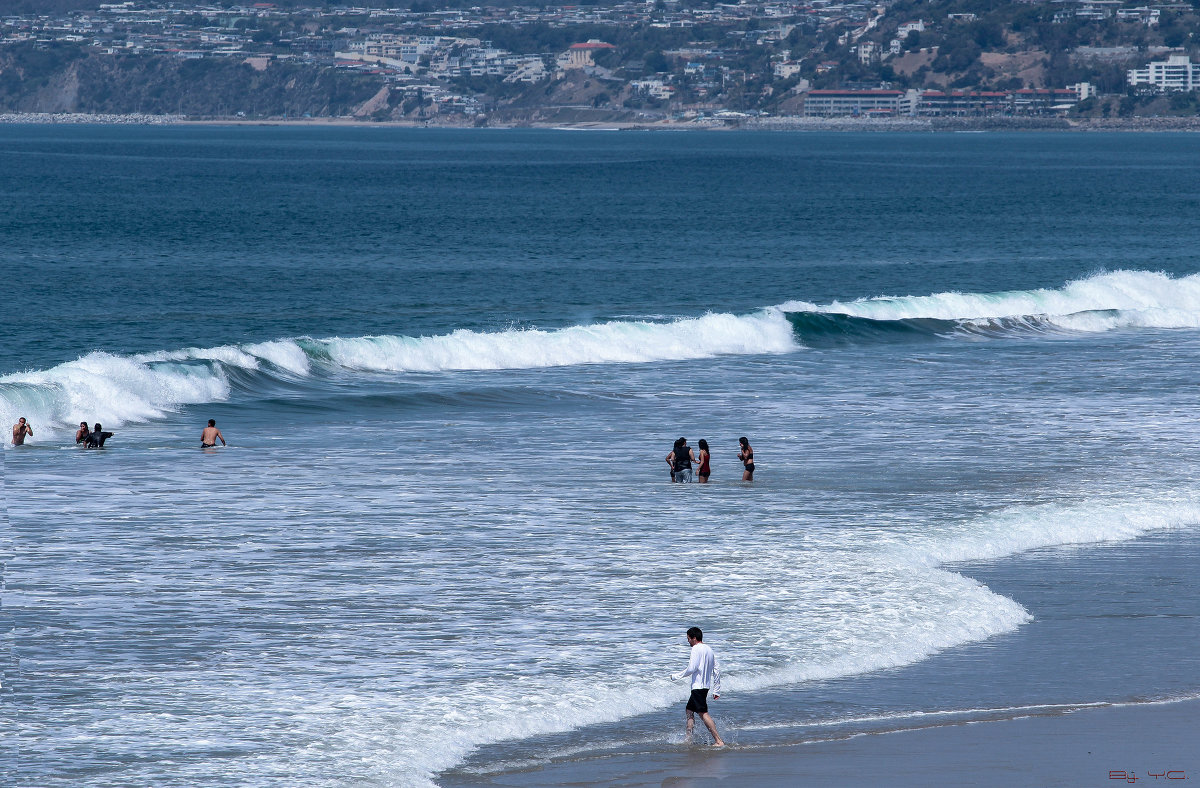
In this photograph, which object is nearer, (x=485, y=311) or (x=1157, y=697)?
(x=1157, y=697)

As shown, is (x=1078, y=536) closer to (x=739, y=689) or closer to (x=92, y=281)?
(x=739, y=689)

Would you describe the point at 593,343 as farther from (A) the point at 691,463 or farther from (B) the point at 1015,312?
(B) the point at 1015,312

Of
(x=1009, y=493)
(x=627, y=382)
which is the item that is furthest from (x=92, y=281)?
(x=1009, y=493)

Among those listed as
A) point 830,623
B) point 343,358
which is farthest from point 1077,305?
point 830,623

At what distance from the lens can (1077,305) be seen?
182ft

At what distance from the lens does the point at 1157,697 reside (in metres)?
14.6

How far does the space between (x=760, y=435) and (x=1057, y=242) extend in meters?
59.0

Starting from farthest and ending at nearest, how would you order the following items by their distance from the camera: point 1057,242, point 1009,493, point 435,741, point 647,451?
point 1057,242 → point 647,451 → point 1009,493 → point 435,741
